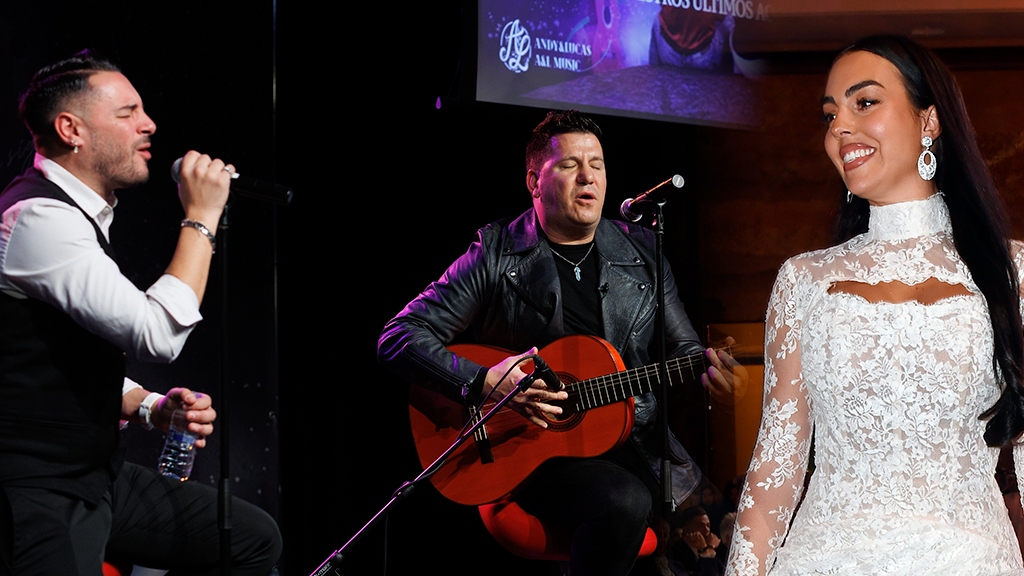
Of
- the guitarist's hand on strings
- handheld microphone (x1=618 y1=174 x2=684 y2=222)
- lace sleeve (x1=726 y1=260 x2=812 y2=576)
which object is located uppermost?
handheld microphone (x1=618 y1=174 x2=684 y2=222)

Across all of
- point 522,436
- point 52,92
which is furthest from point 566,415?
point 52,92

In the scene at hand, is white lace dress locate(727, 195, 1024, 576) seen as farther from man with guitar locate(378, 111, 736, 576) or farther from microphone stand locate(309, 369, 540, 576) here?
man with guitar locate(378, 111, 736, 576)

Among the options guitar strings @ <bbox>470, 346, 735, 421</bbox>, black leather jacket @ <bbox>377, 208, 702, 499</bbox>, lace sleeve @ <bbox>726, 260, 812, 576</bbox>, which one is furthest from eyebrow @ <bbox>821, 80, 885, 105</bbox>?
black leather jacket @ <bbox>377, 208, 702, 499</bbox>

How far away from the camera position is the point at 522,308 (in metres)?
3.61

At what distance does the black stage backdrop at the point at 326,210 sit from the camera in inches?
144

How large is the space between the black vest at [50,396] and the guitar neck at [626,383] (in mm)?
1671

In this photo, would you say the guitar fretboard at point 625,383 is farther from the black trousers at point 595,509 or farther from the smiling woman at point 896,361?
the smiling woman at point 896,361

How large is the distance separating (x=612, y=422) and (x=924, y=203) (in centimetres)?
162

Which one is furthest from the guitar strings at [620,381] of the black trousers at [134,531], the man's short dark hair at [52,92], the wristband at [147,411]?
the man's short dark hair at [52,92]

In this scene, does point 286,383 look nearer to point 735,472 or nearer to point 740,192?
point 735,472

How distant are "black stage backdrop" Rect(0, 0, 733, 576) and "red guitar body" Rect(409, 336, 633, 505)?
85 centimetres

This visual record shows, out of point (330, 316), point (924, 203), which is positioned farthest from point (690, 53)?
point (924, 203)

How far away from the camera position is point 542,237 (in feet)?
12.3

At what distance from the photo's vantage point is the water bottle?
2.49 metres
